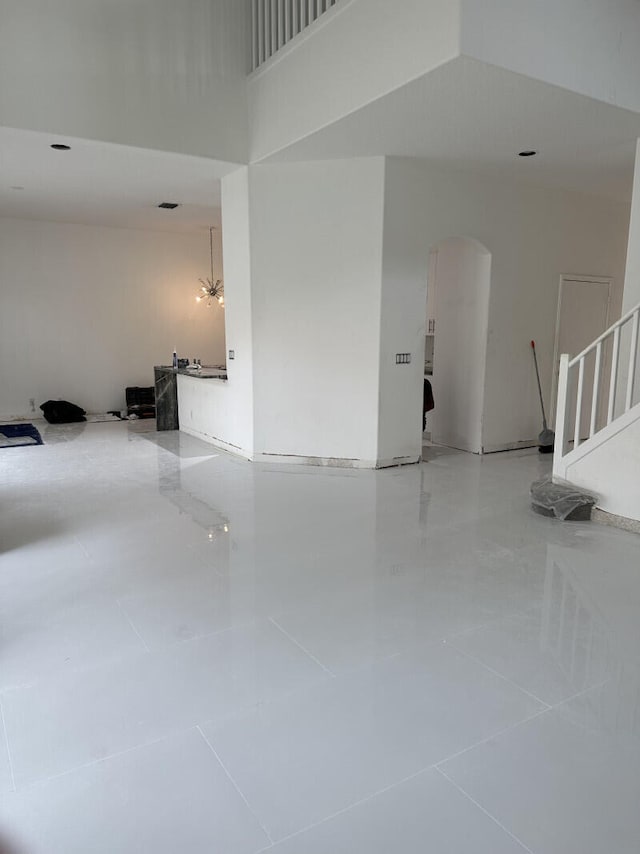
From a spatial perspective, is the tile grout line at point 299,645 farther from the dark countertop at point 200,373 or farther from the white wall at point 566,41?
the dark countertop at point 200,373

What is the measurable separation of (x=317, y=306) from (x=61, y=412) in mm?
Result: 4888

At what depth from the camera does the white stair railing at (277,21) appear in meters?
5.02

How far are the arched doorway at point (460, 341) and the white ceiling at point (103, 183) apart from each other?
2.83 m

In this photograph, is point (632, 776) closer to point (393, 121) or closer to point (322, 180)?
point (393, 121)

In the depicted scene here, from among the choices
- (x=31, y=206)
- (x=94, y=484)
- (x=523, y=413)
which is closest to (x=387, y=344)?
(x=523, y=413)

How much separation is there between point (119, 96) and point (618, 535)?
5435mm

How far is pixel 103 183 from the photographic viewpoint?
6750mm

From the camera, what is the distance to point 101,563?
376 cm

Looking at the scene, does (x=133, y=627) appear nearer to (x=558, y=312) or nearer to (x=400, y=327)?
(x=400, y=327)

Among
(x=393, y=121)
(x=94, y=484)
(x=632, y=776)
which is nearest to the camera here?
(x=632, y=776)

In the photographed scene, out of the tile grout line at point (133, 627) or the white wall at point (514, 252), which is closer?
the tile grout line at point (133, 627)

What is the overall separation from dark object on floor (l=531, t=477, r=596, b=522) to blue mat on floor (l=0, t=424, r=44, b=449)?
19.4ft

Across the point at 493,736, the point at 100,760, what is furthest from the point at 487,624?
the point at 100,760

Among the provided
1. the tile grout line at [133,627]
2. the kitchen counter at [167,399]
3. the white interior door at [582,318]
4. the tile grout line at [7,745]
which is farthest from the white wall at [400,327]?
the tile grout line at [7,745]
